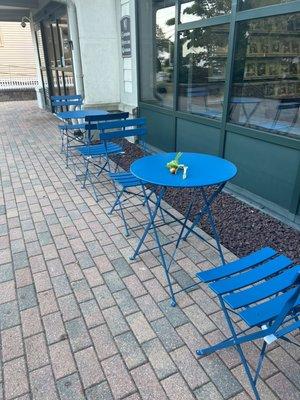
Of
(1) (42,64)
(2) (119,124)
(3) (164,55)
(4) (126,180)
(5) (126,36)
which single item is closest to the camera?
(4) (126,180)

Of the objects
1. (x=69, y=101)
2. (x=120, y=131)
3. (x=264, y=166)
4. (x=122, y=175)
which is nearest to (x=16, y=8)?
(x=69, y=101)

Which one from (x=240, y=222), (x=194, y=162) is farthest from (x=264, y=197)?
(x=194, y=162)

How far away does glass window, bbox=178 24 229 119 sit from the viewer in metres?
3.67

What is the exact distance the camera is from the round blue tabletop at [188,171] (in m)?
2.07

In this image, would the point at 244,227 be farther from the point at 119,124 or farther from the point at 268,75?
the point at 119,124

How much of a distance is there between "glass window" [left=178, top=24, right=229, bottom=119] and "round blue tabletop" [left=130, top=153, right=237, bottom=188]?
1.58 metres

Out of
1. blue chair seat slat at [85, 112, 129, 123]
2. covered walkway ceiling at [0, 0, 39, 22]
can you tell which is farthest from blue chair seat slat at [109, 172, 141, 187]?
covered walkway ceiling at [0, 0, 39, 22]

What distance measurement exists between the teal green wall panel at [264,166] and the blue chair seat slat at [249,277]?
150 cm

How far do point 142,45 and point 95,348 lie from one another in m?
4.95

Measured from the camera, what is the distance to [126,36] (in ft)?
18.0

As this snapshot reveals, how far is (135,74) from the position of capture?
552 centimetres

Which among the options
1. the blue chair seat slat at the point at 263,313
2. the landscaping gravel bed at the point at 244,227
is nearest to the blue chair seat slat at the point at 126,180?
the landscaping gravel bed at the point at 244,227

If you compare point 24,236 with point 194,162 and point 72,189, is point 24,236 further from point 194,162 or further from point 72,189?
point 194,162

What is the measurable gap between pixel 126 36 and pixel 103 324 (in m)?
5.14
